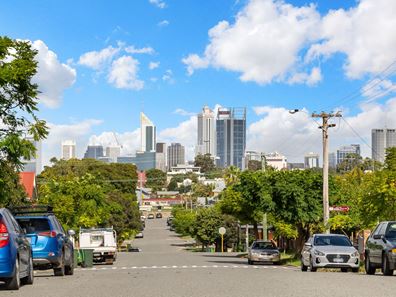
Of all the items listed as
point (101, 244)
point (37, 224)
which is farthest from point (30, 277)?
point (101, 244)

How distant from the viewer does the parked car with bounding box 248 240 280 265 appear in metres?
46.4

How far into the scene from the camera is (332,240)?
29594mm

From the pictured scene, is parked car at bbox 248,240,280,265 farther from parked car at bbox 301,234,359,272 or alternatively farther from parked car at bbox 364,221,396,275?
parked car at bbox 364,221,396,275

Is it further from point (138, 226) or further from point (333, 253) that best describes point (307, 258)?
point (138, 226)

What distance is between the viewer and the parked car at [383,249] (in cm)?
2353

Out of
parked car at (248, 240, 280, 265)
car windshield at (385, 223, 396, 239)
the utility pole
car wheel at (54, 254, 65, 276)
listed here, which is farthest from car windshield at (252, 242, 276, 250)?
car wheel at (54, 254, 65, 276)

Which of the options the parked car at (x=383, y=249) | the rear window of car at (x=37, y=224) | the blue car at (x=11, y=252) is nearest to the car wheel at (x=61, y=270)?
the rear window of car at (x=37, y=224)

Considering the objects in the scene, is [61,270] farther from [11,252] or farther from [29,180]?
[29,180]

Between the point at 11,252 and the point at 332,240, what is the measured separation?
1593 cm

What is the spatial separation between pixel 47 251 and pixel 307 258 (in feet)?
35.1

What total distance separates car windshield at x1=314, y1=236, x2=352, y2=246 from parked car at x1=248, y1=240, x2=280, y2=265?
16840 millimetres

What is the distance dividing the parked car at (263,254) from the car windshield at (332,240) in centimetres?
1684

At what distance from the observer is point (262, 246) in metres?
47.7

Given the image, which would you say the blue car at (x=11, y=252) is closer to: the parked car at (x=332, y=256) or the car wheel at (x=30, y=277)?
the car wheel at (x=30, y=277)
